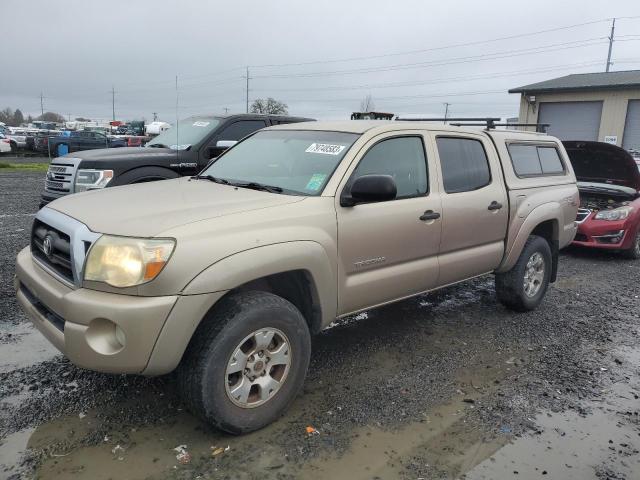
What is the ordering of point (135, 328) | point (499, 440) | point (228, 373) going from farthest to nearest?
1. point (499, 440)
2. point (228, 373)
3. point (135, 328)

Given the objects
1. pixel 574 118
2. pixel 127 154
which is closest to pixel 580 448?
pixel 127 154

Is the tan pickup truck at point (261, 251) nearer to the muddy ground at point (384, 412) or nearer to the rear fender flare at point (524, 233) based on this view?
the rear fender flare at point (524, 233)

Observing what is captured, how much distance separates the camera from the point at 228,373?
282 cm

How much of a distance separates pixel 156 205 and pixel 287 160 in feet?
3.66

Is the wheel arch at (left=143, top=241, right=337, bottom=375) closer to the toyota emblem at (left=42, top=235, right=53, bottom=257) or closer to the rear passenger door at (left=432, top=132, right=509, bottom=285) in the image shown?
the toyota emblem at (left=42, top=235, right=53, bottom=257)

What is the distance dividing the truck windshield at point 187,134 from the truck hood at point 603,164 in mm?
5521

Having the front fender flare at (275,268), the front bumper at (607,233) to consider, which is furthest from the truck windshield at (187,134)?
the front bumper at (607,233)

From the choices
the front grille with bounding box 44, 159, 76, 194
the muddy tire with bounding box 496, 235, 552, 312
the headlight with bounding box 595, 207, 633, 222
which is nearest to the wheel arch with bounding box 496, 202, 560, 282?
the muddy tire with bounding box 496, 235, 552, 312

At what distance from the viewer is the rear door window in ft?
13.9

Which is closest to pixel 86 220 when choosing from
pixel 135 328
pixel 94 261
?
pixel 94 261

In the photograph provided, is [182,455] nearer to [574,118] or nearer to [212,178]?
[212,178]

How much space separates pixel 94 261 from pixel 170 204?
626mm

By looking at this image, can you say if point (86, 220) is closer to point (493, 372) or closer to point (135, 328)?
point (135, 328)

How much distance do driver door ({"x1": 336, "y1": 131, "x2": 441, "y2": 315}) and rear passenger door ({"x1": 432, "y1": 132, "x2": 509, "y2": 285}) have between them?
0.50 ft
